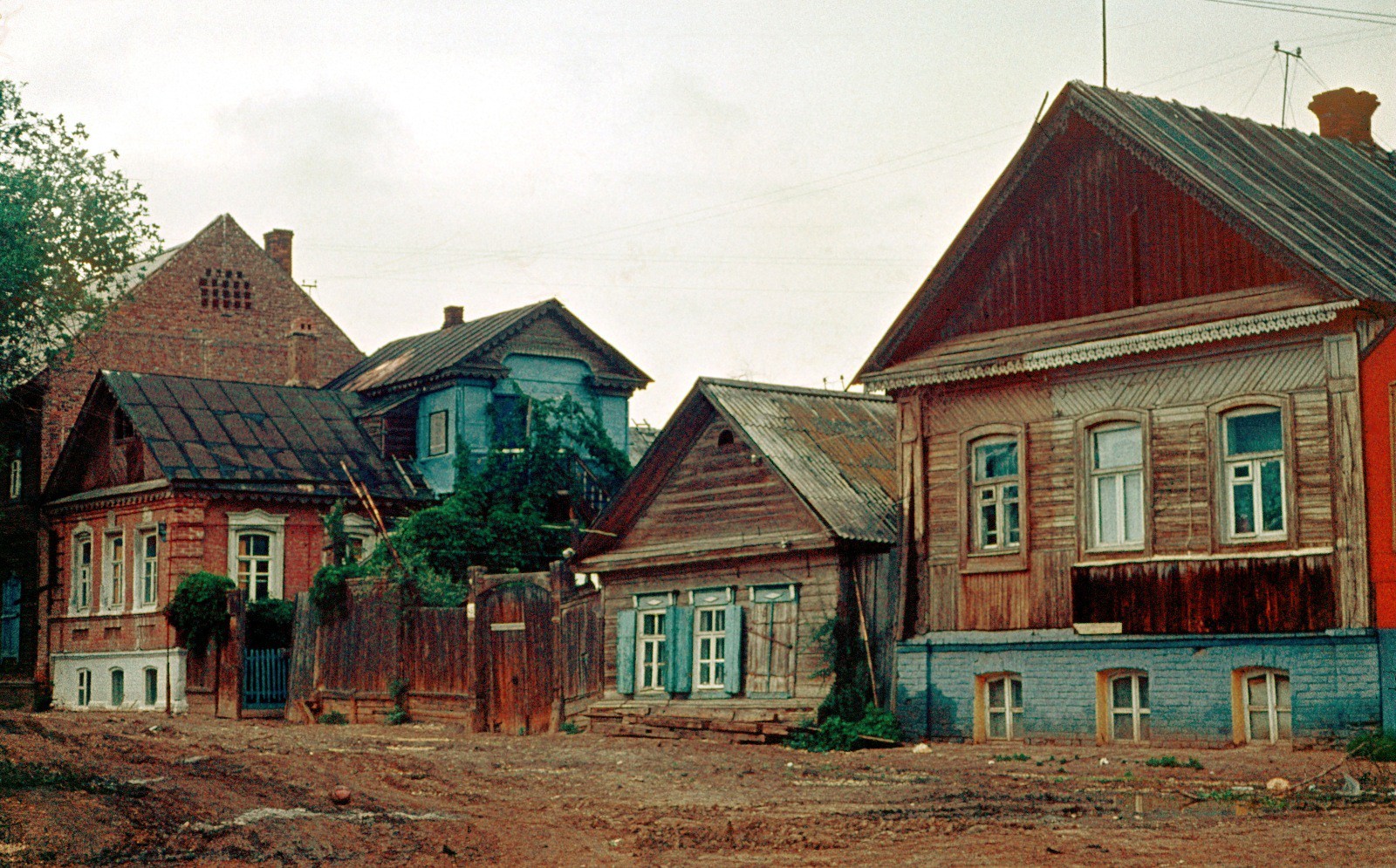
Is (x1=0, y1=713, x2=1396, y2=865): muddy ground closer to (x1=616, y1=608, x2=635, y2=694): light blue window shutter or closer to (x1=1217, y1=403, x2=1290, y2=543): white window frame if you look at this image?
(x1=1217, y1=403, x2=1290, y2=543): white window frame

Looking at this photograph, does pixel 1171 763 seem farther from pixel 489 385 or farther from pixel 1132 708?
pixel 489 385

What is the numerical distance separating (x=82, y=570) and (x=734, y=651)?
21.0 meters

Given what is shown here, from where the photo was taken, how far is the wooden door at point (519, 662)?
26.9m

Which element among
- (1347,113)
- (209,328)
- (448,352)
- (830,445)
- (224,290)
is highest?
(224,290)

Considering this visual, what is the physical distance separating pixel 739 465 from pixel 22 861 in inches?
596

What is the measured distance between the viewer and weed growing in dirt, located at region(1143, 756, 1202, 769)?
1771cm

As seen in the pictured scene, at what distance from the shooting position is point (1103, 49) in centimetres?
2241

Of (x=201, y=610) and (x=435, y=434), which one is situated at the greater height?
(x=435, y=434)

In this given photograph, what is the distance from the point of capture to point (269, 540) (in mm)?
37906

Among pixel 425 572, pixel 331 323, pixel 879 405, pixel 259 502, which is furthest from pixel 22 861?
pixel 331 323

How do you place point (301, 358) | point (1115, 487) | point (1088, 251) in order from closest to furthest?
point (1115, 487)
point (1088, 251)
point (301, 358)

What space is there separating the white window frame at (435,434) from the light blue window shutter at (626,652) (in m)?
14.3

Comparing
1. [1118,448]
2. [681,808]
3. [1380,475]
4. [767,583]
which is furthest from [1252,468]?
[681,808]

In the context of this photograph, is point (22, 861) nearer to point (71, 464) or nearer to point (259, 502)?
point (259, 502)
